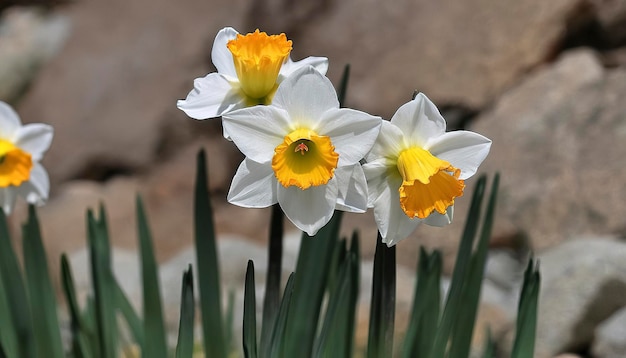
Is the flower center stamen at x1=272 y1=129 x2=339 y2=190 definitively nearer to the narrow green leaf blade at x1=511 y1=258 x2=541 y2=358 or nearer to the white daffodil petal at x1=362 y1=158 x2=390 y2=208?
the white daffodil petal at x1=362 y1=158 x2=390 y2=208

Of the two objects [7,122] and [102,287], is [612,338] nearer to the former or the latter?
Answer: [102,287]

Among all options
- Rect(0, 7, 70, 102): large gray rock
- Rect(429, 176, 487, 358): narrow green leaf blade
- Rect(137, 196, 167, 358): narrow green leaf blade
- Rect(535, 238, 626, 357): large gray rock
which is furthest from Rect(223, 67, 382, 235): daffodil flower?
Rect(0, 7, 70, 102): large gray rock

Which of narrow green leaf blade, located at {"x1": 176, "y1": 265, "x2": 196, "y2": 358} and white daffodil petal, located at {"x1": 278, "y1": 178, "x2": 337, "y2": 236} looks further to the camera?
narrow green leaf blade, located at {"x1": 176, "y1": 265, "x2": 196, "y2": 358}

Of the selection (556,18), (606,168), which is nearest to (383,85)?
(556,18)

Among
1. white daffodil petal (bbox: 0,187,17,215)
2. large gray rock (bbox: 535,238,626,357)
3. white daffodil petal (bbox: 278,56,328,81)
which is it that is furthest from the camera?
large gray rock (bbox: 535,238,626,357)

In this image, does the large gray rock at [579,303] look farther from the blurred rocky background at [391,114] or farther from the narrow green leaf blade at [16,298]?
the narrow green leaf blade at [16,298]
